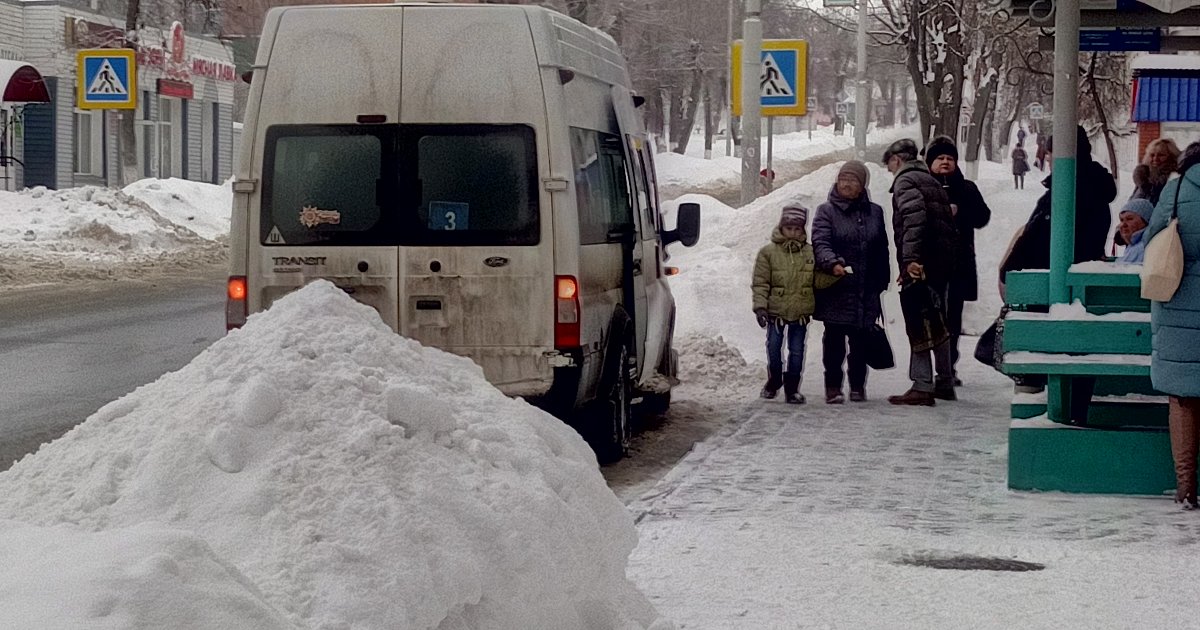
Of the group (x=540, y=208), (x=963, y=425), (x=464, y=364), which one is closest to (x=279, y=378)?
(x=464, y=364)

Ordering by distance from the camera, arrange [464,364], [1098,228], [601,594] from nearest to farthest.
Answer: [601,594], [464,364], [1098,228]

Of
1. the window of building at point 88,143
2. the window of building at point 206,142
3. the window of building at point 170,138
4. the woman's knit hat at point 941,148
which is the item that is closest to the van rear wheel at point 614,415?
the woman's knit hat at point 941,148

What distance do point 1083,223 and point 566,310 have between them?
4.70 metres

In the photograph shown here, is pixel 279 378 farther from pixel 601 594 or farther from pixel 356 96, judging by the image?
pixel 356 96

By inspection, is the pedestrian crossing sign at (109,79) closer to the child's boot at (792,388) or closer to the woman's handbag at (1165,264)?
the child's boot at (792,388)

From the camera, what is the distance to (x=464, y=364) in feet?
16.6

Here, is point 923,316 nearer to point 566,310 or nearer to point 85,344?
point 566,310

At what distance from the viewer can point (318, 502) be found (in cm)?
395

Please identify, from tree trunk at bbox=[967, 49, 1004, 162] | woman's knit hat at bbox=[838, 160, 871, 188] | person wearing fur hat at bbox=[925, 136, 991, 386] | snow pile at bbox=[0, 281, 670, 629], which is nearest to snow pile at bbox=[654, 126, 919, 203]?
tree trunk at bbox=[967, 49, 1004, 162]

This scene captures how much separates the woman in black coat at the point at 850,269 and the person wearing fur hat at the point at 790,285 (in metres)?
0.10

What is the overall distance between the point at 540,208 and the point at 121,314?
1041 cm

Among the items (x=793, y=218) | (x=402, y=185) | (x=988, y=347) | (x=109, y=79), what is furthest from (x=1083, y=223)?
(x=109, y=79)

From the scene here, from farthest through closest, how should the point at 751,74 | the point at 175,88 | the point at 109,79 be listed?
the point at 175,88 < the point at 109,79 < the point at 751,74

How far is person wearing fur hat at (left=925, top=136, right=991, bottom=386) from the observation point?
12703mm
